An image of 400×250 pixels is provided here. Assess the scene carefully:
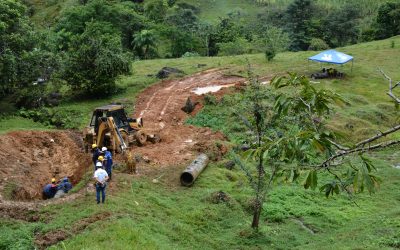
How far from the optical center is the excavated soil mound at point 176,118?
2280 cm

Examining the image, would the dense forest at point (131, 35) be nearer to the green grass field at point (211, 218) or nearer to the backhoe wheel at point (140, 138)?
the green grass field at point (211, 218)

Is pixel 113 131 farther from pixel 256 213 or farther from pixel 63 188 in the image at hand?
pixel 256 213

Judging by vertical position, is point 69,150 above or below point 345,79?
above

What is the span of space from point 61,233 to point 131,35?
1763 inches

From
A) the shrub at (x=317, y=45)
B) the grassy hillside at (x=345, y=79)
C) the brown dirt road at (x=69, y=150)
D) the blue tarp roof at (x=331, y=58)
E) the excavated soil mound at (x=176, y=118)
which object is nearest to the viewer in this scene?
the brown dirt road at (x=69, y=150)

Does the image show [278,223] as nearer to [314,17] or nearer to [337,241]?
[337,241]


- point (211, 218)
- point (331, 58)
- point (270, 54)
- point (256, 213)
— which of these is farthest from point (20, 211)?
point (270, 54)

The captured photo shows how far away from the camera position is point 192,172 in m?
19.3

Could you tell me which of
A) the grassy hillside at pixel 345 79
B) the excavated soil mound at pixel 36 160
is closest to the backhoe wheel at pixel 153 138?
the excavated soil mound at pixel 36 160

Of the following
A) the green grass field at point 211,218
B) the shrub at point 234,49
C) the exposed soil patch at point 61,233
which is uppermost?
the shrub at point 234,49

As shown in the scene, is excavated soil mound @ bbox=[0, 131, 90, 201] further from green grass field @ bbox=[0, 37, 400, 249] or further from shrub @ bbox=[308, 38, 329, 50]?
shrub @ bbox=[308, 38, 329, 50]

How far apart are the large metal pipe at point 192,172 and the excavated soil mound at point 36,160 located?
4447 mm

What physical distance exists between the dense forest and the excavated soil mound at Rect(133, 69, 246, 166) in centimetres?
353

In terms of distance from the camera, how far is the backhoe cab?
2061 centimetres
